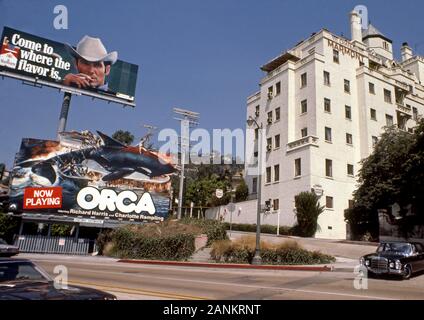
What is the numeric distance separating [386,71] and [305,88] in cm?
1711

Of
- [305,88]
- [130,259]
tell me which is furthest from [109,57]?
[130,259]

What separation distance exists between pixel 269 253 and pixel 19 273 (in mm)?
17223

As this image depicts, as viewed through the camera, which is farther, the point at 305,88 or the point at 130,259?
the point at 305,88

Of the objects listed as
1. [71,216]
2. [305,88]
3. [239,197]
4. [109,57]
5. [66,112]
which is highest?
[109,57]

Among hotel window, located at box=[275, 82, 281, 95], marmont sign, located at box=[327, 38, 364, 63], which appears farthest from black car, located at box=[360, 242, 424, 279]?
marmont sign, located at box=[327, 38, 364, 63]

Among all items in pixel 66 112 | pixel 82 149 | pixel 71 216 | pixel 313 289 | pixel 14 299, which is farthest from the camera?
pixel 66 112

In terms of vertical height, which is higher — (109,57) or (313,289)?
(109,57)

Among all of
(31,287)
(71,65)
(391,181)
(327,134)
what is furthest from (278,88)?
(31,287)

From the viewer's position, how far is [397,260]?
52.1 ft

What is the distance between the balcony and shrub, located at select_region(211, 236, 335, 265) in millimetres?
18735

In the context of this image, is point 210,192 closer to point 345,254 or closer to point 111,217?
point 111,217

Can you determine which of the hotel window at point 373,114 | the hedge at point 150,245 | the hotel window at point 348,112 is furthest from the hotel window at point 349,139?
the hedge at point 150,245

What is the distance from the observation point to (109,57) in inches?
1847
